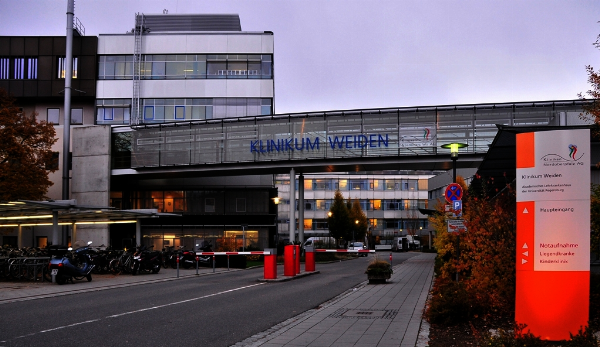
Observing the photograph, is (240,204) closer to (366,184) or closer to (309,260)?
(309,260)

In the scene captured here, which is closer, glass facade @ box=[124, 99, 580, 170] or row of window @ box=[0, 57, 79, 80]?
glass facade @ box=[124, 99, 580, 170]

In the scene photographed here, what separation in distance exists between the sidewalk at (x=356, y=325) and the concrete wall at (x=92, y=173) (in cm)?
Answer: 3599

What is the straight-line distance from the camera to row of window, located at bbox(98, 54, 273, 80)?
55250 mm

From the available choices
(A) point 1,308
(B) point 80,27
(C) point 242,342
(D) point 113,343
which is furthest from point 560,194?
(B) point 80,27

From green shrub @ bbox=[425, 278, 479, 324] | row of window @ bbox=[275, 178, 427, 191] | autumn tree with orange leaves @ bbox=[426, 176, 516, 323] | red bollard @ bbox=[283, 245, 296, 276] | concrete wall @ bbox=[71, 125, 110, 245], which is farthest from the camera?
row of window @ bbox=[275, 178, 427, 191]

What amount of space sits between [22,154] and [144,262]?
1538 cm

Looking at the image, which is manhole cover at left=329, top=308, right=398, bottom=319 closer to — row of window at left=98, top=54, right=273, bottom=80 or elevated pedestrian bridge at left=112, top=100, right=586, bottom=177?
elevated pedestrian bridge at left=112, top=100, right=586, bottom=177

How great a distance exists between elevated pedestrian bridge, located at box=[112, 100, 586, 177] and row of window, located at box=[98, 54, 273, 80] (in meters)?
7.05

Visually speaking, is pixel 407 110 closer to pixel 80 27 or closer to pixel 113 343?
pixel 80 27

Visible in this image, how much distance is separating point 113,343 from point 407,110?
36396 mm

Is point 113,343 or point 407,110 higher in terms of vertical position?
point 407,110

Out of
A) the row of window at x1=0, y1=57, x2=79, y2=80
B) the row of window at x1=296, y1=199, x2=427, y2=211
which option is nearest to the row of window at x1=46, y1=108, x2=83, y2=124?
the row of window at x1=0, y1=57, x2=79, y2=80

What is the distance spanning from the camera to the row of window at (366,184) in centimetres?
10181

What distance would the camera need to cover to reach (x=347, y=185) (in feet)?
335
